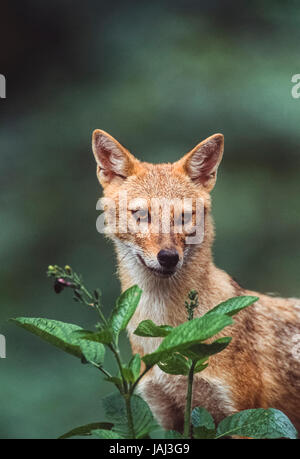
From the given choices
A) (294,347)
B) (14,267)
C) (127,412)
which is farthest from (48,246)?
(127,412)

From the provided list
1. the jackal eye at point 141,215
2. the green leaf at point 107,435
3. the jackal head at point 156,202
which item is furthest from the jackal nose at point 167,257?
the green leaf at point 107,435

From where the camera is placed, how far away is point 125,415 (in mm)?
728

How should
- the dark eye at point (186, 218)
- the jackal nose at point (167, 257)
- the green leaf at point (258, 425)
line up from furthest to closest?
1. the dark eye at point (186, 218)
2. the jackal nose at point (167, 257)
3. the green leaf at point (258, 425)

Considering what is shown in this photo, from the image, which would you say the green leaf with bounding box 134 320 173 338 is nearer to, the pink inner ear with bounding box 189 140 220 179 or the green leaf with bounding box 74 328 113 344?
the green leaf with bounding box 74 328 113 344

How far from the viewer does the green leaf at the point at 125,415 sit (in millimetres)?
706

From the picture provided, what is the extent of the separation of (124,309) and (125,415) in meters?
0.13

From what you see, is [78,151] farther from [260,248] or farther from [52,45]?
[260,248]

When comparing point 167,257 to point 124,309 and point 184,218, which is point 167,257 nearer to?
point 184,218

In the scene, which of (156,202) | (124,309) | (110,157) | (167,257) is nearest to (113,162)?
(110,157)

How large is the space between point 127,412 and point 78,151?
161 centimetres

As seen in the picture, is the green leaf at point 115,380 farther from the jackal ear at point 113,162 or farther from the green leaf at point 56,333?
the jackal ear at point 113,162

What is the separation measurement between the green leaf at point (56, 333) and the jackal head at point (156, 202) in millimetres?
465

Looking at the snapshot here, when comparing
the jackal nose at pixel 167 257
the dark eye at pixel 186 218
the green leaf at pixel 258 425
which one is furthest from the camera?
the dark eye at pixel 186 218

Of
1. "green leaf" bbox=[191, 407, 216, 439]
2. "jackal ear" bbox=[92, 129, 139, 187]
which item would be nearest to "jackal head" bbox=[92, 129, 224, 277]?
"jackal ear" bbox=[92, 129, 139, 187]
